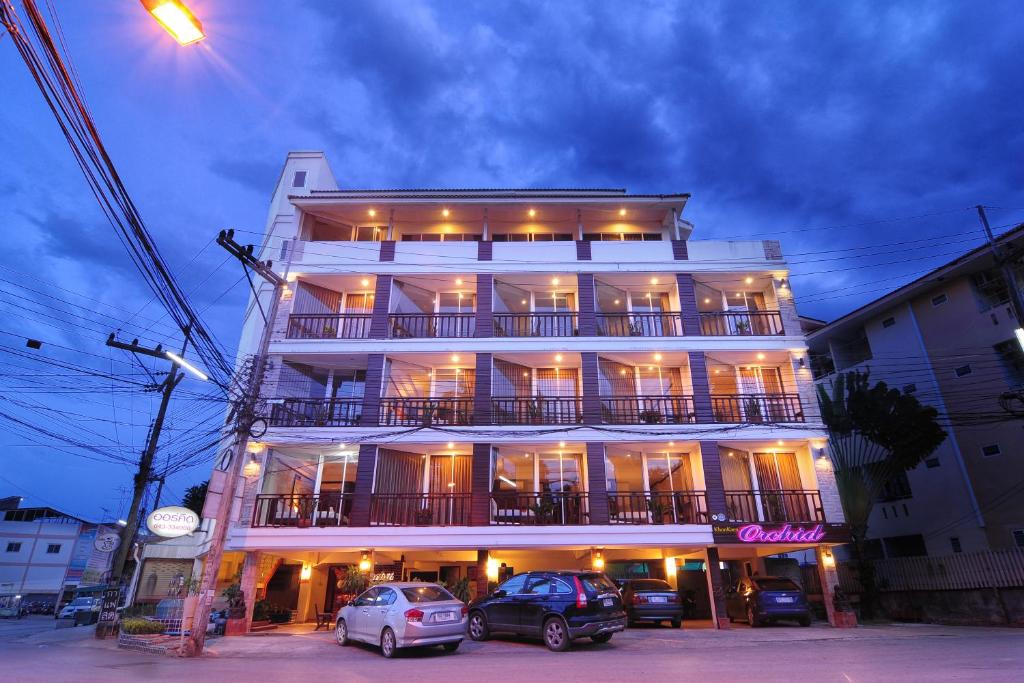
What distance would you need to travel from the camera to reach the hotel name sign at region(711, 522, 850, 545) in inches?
635

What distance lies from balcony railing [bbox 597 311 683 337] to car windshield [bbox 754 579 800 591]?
862 cm

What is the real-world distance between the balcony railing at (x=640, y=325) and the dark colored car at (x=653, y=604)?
8.82 m

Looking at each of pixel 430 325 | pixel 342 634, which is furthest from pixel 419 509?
pixel 430 325

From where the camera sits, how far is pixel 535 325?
20.7 m

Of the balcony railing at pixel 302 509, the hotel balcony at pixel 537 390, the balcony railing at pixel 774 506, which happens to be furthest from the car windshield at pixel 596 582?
the balcony railing at pixel 302 509

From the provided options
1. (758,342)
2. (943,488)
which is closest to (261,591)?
(758,342)

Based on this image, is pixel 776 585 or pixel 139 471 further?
pixel 139 471

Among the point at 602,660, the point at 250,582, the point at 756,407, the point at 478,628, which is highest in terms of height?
the point at 756,407

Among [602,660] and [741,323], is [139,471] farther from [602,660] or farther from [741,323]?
[741,323]

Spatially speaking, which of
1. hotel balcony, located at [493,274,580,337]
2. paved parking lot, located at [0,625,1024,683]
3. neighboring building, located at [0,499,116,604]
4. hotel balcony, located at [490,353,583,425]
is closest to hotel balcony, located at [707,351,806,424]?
hotel balcony, located at [490,353,583,425]

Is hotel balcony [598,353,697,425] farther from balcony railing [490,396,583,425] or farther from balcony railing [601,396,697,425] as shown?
balcony railing [490,396,583,425]

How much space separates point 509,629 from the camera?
37.8 ft

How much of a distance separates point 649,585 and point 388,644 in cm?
800

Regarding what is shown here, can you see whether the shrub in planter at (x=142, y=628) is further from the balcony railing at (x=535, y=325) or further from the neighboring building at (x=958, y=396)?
the neighboring building at (x=958, y=396)
